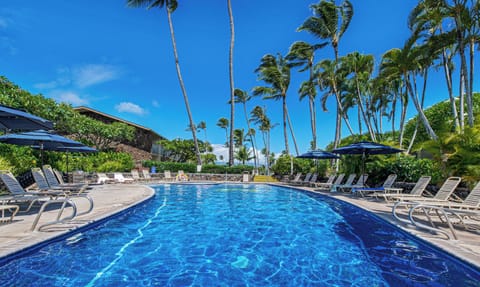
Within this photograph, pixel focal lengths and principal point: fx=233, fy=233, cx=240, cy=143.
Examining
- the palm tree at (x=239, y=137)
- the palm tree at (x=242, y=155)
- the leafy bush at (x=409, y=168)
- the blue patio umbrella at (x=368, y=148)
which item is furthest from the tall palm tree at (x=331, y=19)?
the palm tree at (x=239, y=137)

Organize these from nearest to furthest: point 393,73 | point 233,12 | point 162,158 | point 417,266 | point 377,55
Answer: point 417,266
point 393,73
point 377,55
point 233,12
point 162,158

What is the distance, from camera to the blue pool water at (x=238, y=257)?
2998mm

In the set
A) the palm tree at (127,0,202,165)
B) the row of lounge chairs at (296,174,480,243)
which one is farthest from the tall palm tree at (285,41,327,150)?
the row of lounge chairs at (296,174,480,243)

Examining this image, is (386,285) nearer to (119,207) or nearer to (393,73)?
(119,207)

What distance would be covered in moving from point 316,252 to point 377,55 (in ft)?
61.2

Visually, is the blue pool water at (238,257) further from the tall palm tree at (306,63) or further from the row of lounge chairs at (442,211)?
the tall palm tree at (306,63)

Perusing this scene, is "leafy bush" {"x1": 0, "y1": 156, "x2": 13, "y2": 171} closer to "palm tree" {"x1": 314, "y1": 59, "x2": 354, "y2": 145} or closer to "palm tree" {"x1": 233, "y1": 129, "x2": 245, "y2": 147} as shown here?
"palm tree" {"x1": 314, "y1": 59, "x2": 354, "y2": 145}

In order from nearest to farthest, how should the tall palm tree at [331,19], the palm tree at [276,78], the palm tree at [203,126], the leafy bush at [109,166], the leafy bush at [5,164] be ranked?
the leafy bush at [5,164] → the tall palm tree at [331,19] → the leafy bush at [109,166] → the palm tree at [276,78] → the palm tree at [203,126]

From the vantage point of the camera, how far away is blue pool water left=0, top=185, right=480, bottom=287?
3.00 metres

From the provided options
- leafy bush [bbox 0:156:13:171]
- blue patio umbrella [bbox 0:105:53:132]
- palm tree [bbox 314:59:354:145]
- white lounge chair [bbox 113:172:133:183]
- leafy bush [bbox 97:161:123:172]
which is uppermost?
palm tree [bbox 314:59:354:145]

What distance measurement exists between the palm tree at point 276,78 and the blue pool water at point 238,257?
1766 centimetres

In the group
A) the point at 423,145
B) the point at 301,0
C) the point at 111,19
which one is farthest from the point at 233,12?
the point at 423,145

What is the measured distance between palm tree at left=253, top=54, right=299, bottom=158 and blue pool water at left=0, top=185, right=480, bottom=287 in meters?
17.7

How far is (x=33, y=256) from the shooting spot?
3.38 m
